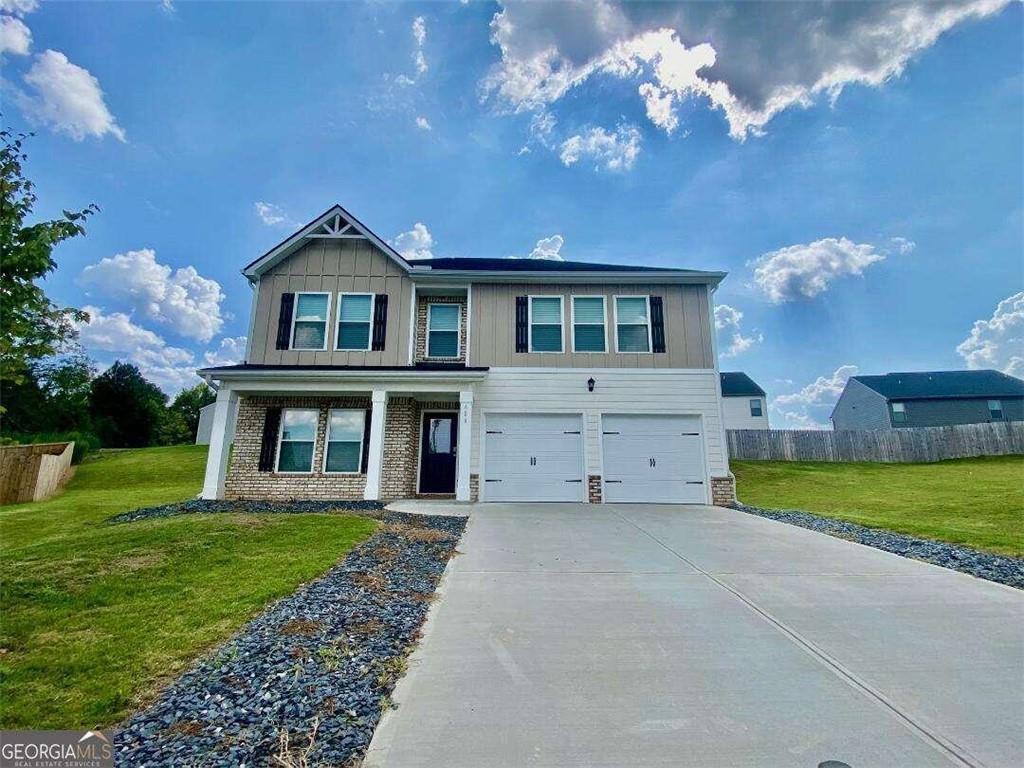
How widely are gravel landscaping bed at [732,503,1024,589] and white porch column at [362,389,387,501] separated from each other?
330 inches

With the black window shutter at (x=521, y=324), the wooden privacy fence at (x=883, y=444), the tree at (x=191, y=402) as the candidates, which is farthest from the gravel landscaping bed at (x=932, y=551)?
the tree at (x=191, y=402)

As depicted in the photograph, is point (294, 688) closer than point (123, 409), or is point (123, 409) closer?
point (294, 688)

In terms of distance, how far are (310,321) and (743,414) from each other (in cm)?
3036

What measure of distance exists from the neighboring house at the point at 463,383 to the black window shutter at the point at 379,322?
0.12ft

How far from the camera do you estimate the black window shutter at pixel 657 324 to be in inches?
445

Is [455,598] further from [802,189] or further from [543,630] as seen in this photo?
[802,189]

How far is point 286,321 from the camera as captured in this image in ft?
37.6

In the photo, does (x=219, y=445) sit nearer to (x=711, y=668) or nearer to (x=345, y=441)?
(x=345, y=441)

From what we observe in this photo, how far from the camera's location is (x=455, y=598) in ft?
13.5

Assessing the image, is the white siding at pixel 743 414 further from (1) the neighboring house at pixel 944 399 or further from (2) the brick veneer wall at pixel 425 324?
(2) the brick veneer wall at pixel 425 324

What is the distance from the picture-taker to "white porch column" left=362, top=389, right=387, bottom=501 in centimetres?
1015

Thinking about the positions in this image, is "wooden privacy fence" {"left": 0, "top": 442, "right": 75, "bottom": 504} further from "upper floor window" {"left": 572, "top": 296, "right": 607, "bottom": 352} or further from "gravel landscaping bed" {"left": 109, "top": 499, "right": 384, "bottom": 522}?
"upper floor window" {"left": 572, "top": 296, "right": 607, "bottom": 352}

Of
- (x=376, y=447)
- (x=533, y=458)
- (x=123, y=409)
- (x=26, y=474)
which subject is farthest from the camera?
(x=123, y=409)

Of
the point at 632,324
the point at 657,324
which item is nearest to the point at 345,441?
the point at 632,324
